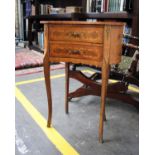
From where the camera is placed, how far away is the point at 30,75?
2.58 metres

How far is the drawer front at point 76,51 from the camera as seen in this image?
43.1 inches

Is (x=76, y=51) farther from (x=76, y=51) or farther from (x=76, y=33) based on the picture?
(x=76, y=33)

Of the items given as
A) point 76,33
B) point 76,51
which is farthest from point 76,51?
point 76,33

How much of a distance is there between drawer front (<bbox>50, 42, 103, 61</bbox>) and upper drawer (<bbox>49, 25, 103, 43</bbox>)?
33mm

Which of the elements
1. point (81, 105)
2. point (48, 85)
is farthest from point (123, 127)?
point (48, 85)

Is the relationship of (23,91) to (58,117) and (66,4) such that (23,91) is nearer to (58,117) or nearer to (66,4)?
(58,117)

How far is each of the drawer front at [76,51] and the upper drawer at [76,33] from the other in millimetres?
33

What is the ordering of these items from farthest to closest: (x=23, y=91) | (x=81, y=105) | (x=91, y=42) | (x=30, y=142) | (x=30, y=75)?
(x=30, y=75), (x=23, y=91), (x=81, y=105), (x=30, y=142), (x=91, y=42)

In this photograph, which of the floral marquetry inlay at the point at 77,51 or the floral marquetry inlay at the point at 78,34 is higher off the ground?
the floral marquetry inlay at the point at 78,34

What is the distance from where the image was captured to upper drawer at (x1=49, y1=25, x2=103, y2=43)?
106 centimetres
